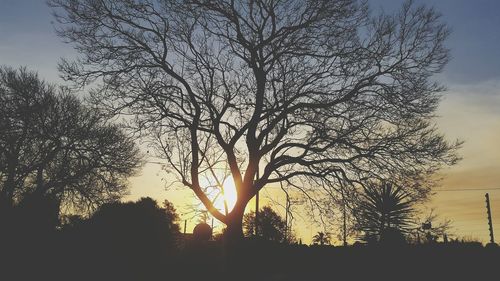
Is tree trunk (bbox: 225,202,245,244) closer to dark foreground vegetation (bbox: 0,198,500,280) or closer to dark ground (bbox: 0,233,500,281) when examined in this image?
dark foreground vegetation (bbox: 0,198,500,280)

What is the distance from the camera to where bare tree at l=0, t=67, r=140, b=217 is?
89.3 feet

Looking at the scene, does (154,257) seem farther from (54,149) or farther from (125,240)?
(54,149)

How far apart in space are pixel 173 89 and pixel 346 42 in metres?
7.45

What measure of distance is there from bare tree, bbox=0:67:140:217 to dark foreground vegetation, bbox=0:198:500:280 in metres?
12.0

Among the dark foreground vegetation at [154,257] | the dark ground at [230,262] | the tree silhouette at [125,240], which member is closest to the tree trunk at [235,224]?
the dark foreground vegetation at [154,257]

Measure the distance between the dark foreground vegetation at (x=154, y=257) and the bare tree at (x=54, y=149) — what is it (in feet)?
39.4

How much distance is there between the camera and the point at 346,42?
17.3 metres

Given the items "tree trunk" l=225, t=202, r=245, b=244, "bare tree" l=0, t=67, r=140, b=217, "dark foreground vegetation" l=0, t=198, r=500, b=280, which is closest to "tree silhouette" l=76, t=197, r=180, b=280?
"dark foreground vegetation" l=0, t=198, r=500, b=280

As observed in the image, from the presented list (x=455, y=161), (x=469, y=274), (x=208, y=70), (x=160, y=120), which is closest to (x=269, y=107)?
(x=208, y=70)

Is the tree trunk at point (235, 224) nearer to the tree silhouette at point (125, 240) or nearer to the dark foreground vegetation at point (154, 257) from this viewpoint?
the dark foreground vegetation at point (154, 257)

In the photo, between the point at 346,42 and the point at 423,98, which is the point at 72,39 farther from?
the point at 423,98

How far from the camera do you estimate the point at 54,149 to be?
28.6 metres

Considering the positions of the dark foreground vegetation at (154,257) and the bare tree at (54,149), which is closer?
the dark foreground vegetation at (154,257)

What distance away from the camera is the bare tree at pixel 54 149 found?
27219 mm
